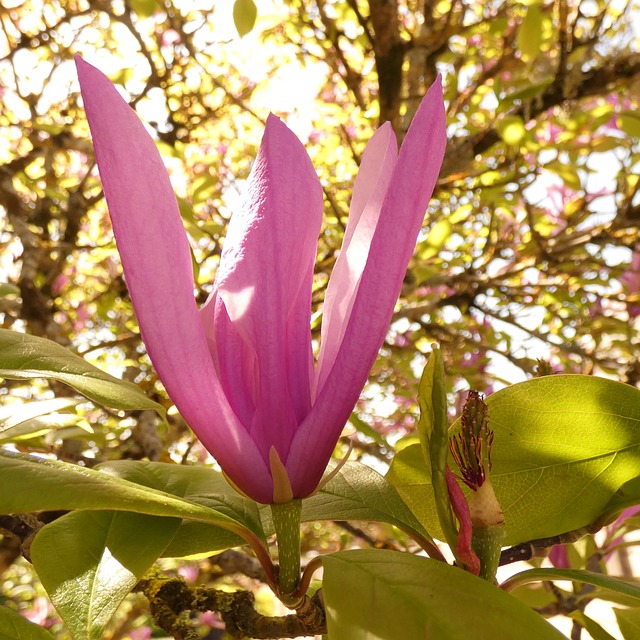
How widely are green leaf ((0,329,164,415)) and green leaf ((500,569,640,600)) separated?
264 millimetres

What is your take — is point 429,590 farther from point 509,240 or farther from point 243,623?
point 509,240

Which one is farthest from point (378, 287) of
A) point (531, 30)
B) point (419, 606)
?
point (531, 30)

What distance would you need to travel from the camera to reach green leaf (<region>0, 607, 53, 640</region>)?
15.7 inches

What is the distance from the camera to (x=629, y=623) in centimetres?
52

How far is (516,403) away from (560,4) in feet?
3.70

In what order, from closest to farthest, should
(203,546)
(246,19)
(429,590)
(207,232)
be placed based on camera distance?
(429,590)
(203,546)
(246,19)
(207,232)

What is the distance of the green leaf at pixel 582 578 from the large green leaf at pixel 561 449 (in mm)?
47

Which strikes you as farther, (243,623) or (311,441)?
(243,623)

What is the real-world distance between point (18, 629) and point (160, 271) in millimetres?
246

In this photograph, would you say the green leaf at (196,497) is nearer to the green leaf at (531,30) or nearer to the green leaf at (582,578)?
the green leaf at (582,578)

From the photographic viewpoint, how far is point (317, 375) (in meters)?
0.40

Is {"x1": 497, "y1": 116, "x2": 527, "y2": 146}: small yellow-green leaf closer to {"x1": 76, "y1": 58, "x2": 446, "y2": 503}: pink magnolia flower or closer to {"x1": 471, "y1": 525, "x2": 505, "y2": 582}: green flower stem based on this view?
{"x1": 76, "y1": 58, "x2": 446, "y2": 503}: pink magnolia flower

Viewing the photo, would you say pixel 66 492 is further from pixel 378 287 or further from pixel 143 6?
pixel 143 6

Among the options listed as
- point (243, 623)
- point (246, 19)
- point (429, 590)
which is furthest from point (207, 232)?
point (429, 590)
